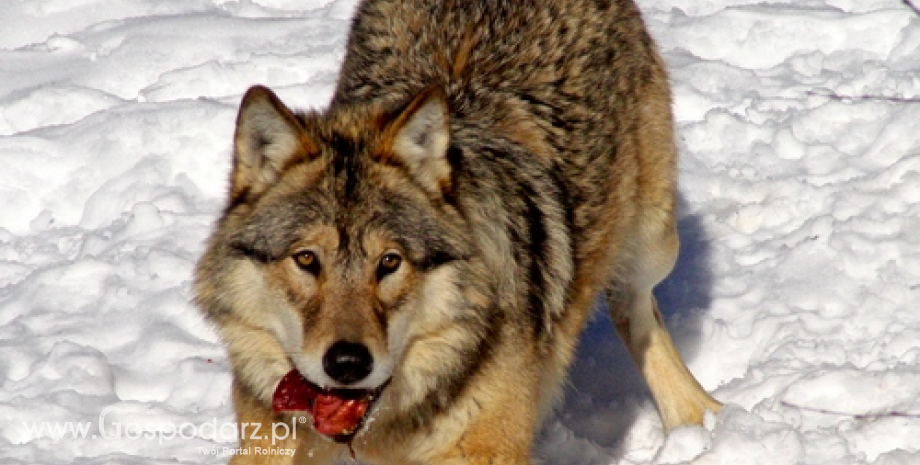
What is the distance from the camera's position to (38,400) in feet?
19.9

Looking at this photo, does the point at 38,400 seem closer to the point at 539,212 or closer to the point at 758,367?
the point at 539,212

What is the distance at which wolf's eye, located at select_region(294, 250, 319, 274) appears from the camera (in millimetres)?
4254

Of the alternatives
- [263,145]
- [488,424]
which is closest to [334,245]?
[263,145]

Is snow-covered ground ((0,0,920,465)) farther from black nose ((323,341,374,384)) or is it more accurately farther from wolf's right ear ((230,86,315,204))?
black nose ((323,341,374,384))

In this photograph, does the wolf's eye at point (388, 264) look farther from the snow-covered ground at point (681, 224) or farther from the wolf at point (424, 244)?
the snow-covered ground at point (681, 224)

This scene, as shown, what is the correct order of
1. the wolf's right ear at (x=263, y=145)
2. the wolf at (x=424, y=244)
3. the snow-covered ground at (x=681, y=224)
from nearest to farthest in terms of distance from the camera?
the wolf at (x=424, y=244)
the wolf's right ear at (x=263, y=145)
the snow-covered ground at (x=681, y=224)

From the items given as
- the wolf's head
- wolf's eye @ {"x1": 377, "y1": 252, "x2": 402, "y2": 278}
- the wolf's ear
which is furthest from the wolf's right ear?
wolf's eye @ {"x1": 377, "y1": 252, "x2": 402, "y2": 278}

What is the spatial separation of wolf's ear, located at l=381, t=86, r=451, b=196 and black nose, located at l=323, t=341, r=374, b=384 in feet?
2.35

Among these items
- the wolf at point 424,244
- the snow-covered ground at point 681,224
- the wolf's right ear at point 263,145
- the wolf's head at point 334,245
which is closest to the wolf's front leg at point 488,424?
the wolf at point 424,244

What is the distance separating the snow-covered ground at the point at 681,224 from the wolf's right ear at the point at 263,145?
1.68 metres

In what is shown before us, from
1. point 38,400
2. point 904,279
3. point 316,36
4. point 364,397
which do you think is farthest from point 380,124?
point 316,36

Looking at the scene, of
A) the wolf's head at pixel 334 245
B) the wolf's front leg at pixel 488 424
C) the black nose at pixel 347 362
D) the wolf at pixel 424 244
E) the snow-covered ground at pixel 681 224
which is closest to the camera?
the black nose at pixel 347 362

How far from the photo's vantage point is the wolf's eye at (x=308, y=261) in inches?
167

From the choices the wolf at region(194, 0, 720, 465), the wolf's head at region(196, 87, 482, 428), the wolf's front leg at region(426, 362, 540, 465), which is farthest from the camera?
the wolf's front leg at region(426, 362, 540, 465)
